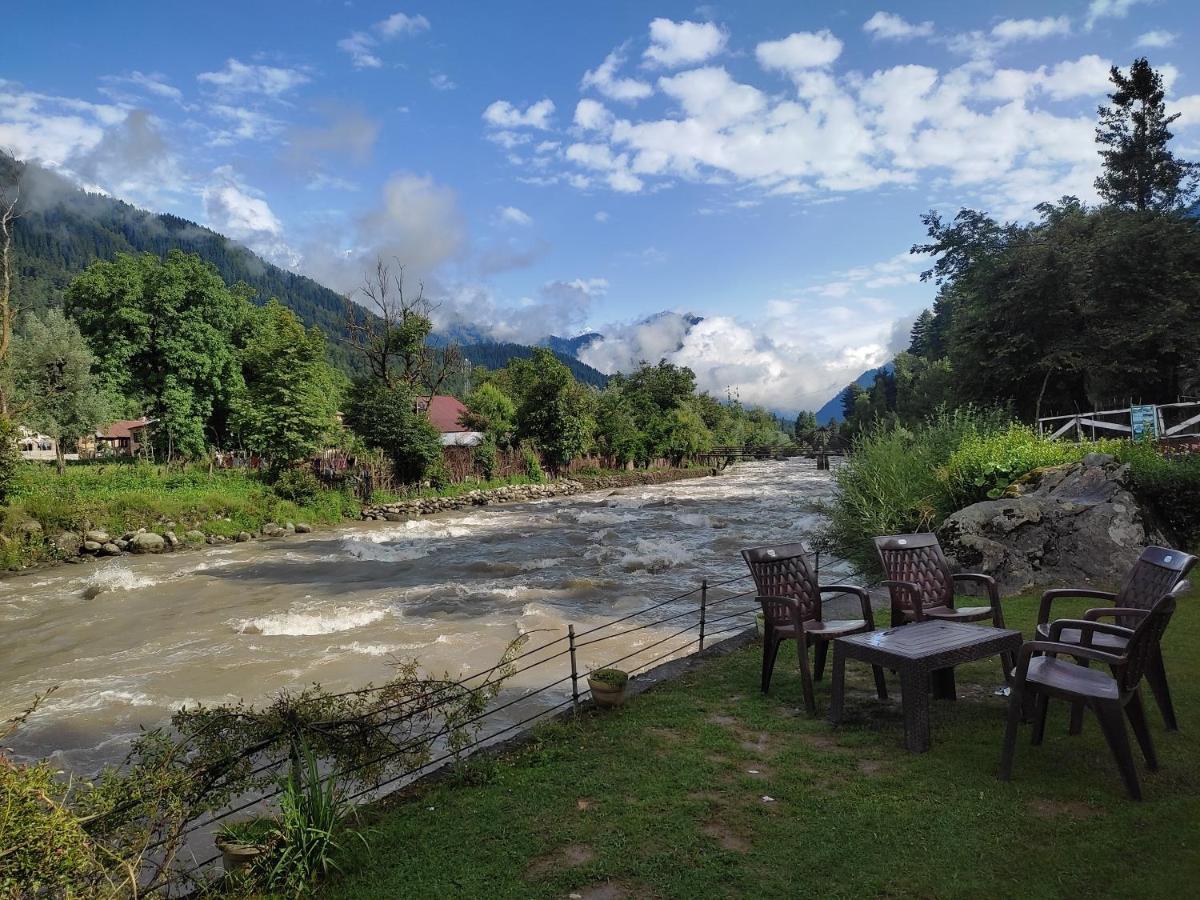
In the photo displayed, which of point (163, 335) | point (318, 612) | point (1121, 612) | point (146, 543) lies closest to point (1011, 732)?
point (1121, 612)

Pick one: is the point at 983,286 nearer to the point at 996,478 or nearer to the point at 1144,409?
the point at 1144,409

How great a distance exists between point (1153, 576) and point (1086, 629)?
23.2 inches

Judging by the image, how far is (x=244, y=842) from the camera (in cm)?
309

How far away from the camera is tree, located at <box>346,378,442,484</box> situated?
2580cm

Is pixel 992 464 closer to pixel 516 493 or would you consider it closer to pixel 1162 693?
pixel 1162 693

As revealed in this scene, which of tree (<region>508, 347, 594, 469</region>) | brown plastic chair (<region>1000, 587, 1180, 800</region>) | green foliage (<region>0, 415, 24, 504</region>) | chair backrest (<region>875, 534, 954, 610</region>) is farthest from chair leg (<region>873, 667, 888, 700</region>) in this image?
tree (<region>508, 347, 594, 469</region>)

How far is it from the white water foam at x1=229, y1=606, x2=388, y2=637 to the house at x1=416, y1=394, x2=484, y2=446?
20.6 metres

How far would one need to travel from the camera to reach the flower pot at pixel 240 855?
301 centimetres

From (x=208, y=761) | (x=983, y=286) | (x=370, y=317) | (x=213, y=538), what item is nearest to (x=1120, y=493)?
(x=208, y=761)

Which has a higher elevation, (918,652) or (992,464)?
(992,464)

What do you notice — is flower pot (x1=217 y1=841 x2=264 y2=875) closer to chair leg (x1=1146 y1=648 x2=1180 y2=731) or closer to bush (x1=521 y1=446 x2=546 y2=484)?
chair leg (x1=1146 y1=648 x2=1180 y2=731)

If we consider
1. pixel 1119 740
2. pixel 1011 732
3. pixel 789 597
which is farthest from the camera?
pixel 789 597

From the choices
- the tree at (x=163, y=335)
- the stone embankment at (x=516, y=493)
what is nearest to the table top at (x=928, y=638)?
the stone embankment at (x=516, y=493)

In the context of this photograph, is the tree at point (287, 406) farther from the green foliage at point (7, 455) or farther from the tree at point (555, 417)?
the tree at point (555, 417)
